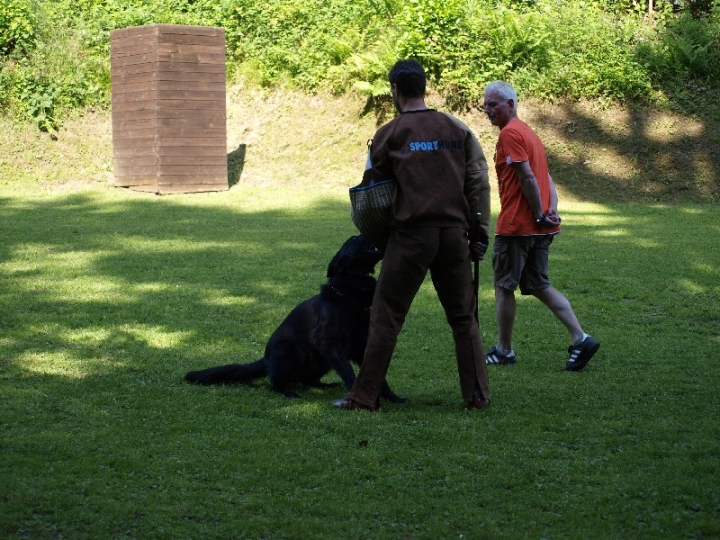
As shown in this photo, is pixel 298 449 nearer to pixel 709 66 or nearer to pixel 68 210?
pixel 68 210

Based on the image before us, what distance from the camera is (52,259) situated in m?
11.2

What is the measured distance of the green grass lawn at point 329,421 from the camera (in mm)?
3896

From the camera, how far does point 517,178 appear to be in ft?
22.1

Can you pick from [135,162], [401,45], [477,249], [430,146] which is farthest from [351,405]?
[401,45]

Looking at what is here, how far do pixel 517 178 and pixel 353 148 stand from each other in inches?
543

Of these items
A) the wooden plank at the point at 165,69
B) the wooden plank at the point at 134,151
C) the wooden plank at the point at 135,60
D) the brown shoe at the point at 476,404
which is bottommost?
the brown shoe at the point at 476,404

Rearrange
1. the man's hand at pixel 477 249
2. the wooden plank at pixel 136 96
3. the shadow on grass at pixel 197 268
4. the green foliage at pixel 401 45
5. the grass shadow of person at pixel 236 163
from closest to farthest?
the man's hand at pixel 477 249
the shadow on grass at pixel 197 268
the wooden plank at pixel 136 96
the grass shadow of person at pixel 236 163
the green foliage at pixel 401 45

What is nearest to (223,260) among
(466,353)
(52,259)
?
(52,259)

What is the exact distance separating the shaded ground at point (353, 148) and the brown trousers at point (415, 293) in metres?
12.8

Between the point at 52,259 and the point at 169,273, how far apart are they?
1788mm

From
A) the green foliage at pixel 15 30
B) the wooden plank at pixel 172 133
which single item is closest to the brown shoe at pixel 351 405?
the wooden plank at pixel 172 133

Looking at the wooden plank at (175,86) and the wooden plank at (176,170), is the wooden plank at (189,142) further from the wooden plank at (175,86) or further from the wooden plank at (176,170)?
the wooden plank at (175,86)

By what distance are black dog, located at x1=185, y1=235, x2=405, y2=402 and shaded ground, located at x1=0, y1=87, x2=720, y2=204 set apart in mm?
12450

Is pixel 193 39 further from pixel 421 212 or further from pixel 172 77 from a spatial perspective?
pixel 421 212
